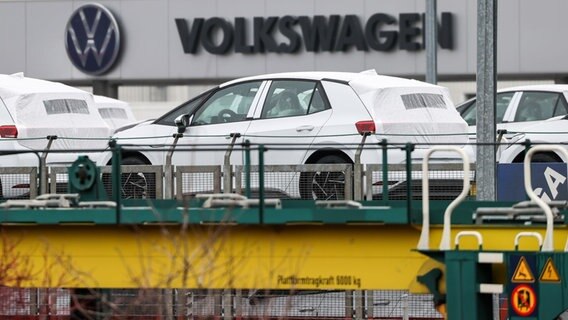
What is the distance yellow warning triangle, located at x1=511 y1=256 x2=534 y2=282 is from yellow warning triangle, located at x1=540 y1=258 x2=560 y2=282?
0.32ft

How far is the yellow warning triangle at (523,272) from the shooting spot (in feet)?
41.9

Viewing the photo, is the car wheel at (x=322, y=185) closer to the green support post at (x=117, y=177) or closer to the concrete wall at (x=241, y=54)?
the green support post at (x=117, y=177)

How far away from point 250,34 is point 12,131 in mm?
16782

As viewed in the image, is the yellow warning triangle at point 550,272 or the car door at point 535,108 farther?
the car door at point 535,108

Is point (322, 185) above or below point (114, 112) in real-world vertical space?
below

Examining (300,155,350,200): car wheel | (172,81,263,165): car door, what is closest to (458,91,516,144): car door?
(172,81,263,165): car door

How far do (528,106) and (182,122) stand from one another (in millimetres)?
5426

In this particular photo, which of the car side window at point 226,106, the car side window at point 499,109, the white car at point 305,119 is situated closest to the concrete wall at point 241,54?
the car side window at point 499,109

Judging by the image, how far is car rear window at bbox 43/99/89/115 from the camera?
67.5ft

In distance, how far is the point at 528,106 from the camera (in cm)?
2178

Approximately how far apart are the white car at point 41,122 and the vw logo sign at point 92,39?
14.7 meters

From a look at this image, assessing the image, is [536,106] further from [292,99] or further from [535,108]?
[292,99]

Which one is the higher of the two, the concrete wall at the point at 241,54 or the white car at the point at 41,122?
the concrete wall at the point at 241,54

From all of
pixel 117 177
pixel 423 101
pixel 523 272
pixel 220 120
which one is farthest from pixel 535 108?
pixel 117 177
